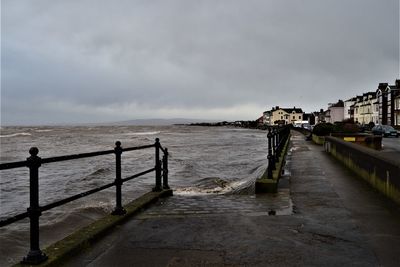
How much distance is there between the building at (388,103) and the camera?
76600 millimetres

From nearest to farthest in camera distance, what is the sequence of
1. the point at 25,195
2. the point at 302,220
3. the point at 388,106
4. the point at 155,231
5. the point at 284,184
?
the point at 155,231 < the point at 302,220 < the point at 284,184 < the point at 25,195 < the point at 388,106

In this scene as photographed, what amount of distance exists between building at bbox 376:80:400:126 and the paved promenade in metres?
72.5

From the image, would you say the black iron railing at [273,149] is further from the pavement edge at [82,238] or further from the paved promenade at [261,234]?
the pavement edge at [82,238]

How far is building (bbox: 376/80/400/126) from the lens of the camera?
76.6 m

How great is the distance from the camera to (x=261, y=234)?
18.2 feet

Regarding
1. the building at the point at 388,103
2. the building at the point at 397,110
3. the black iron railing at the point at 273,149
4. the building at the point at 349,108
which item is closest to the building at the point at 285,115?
the building at the point at 349,108

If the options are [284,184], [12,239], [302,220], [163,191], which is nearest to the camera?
[302,220]

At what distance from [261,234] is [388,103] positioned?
84.1 m

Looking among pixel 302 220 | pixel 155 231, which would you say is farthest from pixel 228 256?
pixel 302 220

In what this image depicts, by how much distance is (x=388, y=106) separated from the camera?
3238 inches

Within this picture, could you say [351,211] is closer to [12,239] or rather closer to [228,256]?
[228,256]

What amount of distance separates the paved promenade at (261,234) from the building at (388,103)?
72.5m

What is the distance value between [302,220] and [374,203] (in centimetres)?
195

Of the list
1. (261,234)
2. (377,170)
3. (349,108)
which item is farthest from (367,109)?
(261,234)
